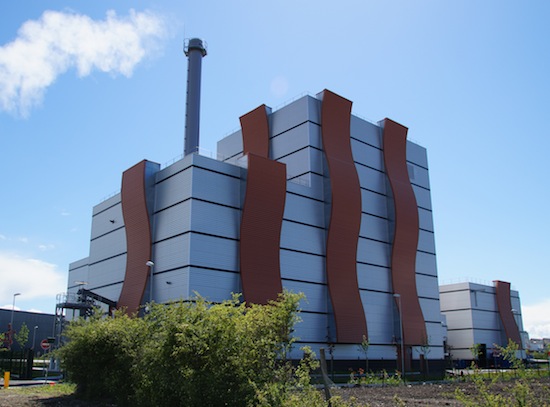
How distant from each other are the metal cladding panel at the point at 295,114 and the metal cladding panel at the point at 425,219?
59.4ft

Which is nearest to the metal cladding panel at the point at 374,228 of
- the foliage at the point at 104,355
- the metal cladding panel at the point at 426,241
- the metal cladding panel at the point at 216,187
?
the metal cladding panel at the point at 426,241

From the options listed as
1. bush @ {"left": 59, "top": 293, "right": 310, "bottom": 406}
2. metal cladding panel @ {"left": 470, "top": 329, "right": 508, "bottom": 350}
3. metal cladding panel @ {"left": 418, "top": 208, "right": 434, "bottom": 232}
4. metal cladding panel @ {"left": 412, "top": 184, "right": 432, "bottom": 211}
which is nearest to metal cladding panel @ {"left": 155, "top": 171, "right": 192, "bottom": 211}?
bush @ {"left": 59, "top": 293, "right": 310, "bottom": 406}

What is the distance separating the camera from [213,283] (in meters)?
39.6

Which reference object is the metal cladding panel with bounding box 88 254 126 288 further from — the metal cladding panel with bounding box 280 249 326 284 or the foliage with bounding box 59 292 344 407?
the foliage with bounding box 59 292 344 407

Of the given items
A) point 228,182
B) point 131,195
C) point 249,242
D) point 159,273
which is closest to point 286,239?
point 249,242

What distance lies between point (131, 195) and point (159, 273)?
8541 millimetres

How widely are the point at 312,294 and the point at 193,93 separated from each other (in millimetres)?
24665

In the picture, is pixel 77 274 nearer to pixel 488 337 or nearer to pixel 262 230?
pixel 262 230

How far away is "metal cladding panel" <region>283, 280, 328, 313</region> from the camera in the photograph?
43638 mm

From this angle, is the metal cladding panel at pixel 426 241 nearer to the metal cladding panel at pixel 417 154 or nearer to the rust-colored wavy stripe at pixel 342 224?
the metal cladding panel at pixel 417 154

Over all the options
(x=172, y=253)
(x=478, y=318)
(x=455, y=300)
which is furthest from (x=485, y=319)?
(x=172, y=253)

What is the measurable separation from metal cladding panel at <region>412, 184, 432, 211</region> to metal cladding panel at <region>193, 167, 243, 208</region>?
25360 millimetres

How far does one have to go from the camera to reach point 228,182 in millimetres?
42906

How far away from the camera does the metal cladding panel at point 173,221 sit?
4006 cm
